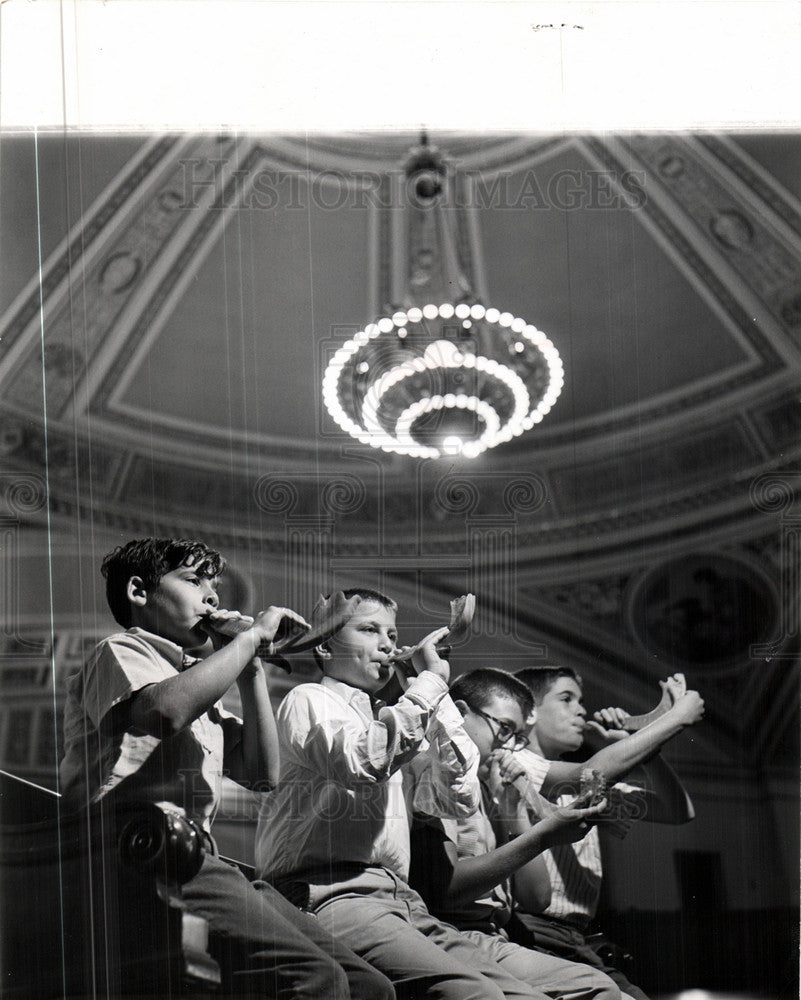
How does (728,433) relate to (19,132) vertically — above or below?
below

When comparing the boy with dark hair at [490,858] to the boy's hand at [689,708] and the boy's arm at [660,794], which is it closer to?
the boy's arm at [660,794]

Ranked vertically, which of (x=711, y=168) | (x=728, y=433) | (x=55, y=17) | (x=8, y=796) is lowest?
(x=8, y=796)

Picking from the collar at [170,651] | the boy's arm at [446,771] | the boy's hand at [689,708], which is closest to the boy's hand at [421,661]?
the boy's arm at [446,771]

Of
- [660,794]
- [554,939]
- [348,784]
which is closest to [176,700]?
[348,784]

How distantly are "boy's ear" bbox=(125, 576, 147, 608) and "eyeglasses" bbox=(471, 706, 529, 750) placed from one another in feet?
3.59

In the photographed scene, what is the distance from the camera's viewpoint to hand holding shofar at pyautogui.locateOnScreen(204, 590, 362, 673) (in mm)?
3154

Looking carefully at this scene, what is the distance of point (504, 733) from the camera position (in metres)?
3.18

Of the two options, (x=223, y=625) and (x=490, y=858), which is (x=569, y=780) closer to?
(x=490, y=858)

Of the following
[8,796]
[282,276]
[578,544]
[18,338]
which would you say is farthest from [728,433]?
[8,796]

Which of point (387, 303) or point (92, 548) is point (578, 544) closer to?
point (387, 303)

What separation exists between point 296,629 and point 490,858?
93 centimetres

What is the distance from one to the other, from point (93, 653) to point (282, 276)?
133 cm

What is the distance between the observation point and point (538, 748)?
10.4 feet

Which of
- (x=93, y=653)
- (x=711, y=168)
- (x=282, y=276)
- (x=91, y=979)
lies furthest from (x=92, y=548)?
(x=711, y=168)
